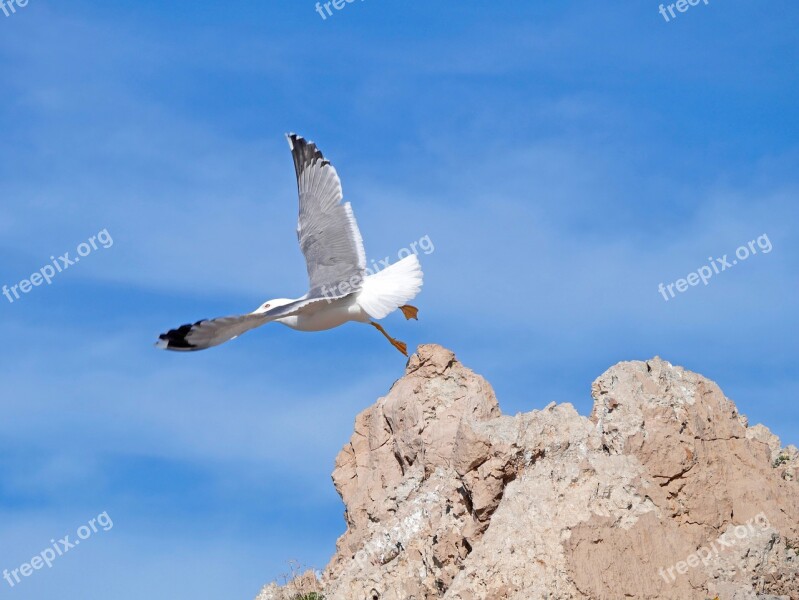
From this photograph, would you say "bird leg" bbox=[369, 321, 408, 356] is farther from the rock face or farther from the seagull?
the rock face

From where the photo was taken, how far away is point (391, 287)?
16672 mm

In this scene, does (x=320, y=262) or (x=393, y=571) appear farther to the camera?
(x=320, y=262)

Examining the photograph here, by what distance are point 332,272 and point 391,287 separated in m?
1.05

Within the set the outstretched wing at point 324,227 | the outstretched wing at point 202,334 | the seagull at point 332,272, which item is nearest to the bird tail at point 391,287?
the seagull at point 332,272

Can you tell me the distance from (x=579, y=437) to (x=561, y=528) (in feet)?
3.99

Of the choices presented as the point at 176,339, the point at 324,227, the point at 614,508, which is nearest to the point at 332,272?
the point at 324,227

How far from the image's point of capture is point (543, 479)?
42.4ft

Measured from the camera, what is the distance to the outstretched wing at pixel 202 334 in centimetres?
1397

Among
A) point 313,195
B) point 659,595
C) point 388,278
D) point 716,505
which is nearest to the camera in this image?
point 659,595

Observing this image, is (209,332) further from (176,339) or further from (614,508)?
(614,508)

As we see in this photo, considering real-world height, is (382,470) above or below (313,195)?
below

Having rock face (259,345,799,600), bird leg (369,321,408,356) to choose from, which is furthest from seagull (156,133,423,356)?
rock face (259,345,799,600)

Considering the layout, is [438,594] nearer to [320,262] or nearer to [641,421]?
[641,421]

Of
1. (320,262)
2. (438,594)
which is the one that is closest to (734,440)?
(438,594)
